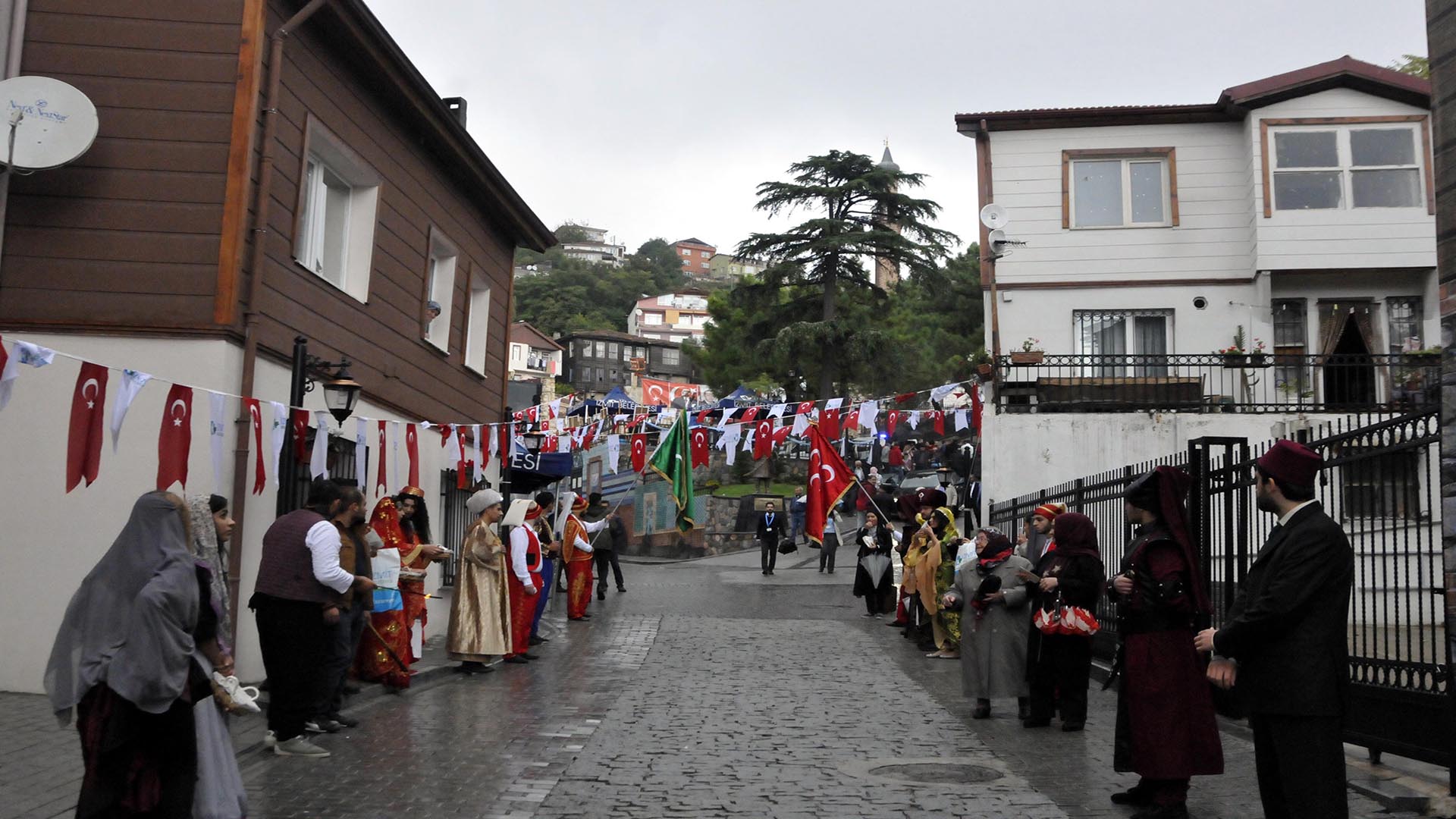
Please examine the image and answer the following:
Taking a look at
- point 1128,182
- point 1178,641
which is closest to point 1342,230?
point 1128,182

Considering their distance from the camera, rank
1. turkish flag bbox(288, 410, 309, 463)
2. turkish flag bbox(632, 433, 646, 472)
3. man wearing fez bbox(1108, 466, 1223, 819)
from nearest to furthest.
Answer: man wearing fez bbox(1108, 466, 1223, 819) → turkish flag bbox(288, 410, 309, 463) → turkish flag bbox(632, 433, 646, 472)

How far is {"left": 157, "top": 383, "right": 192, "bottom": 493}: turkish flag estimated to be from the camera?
32.4 feet

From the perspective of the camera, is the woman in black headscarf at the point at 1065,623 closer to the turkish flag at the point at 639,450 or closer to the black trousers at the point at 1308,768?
the black trousers at the point at 1308,768

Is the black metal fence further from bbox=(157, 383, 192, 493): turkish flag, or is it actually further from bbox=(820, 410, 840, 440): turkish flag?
bbox=(820, 410, 840, 440): turkish flag

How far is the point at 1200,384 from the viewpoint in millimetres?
22656

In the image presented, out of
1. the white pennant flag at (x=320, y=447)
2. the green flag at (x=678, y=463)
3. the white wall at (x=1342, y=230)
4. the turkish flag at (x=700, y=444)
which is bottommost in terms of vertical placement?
the white pennant flag at (x=320, y=447)

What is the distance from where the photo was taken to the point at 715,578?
29469 millimetres

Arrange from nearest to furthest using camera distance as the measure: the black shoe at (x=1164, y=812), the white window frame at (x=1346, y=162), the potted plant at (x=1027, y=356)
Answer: the black shoe at (x=1164, y=812) < the potted plant at (x=1027, y=356) < the white window frame at (x=1346, y=162)

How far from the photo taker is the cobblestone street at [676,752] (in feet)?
24.2

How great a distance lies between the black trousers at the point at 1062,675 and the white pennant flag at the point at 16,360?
7389 millimetres

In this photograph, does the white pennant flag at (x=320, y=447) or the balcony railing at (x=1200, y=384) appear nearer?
the white pennant flag at (x=320, y=447)

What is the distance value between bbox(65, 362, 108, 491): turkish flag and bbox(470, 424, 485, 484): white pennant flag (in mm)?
9316

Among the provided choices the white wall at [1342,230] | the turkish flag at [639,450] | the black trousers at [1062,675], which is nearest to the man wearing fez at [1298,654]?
the black trousers at [1062,675]

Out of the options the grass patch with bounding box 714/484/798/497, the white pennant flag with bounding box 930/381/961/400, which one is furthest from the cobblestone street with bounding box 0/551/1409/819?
the grass patch with bounding box 714/484/798/497
